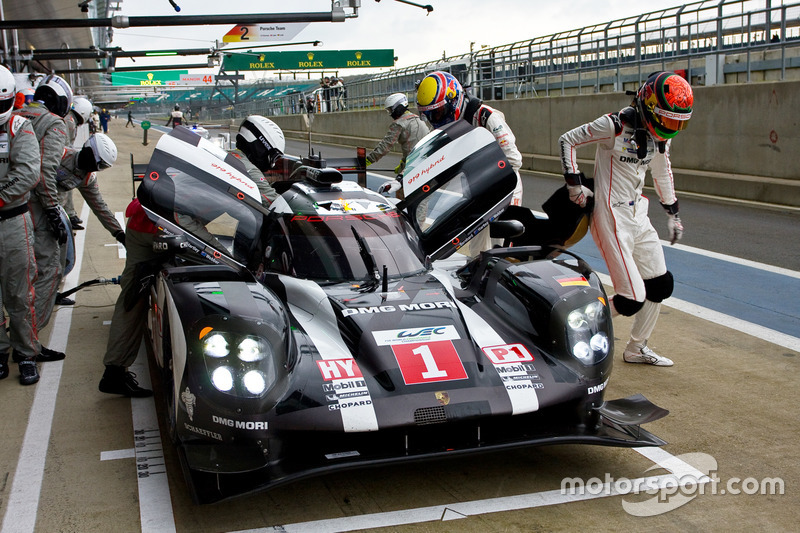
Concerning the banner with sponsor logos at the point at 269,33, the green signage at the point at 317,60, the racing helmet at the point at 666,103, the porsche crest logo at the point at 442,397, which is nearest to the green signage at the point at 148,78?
the green signage at the point at 317,60

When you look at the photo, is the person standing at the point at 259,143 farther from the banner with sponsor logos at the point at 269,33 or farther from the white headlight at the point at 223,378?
the banner with sponsor logos at the point at 269,33

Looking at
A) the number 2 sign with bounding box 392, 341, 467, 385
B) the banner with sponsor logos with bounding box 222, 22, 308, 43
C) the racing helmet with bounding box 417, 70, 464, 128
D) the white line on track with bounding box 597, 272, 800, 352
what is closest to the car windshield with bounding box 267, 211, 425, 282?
the number 2 sign with bounding box 392, 341, 467, 385

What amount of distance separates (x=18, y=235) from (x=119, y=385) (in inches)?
57.3

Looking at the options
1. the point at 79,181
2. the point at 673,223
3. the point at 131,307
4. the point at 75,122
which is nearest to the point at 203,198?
the point at 131,307

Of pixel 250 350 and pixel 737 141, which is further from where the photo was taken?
pixel 737 141

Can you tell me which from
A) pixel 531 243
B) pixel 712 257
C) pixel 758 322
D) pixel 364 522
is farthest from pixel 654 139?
pixel 712 257

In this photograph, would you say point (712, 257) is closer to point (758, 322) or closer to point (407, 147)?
point (758, 322)

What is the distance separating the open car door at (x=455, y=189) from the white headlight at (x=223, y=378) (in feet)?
6.91

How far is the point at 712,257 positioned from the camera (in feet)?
32.1

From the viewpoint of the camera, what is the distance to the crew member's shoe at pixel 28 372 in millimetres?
6000

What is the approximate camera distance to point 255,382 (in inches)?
150

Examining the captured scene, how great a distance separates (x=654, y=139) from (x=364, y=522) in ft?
11.8

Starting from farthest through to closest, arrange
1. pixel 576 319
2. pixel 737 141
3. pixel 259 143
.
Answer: pixel 737 141 < pixel 259 143 < pixel 576 319

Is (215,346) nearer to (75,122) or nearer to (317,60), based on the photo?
(75,122)
